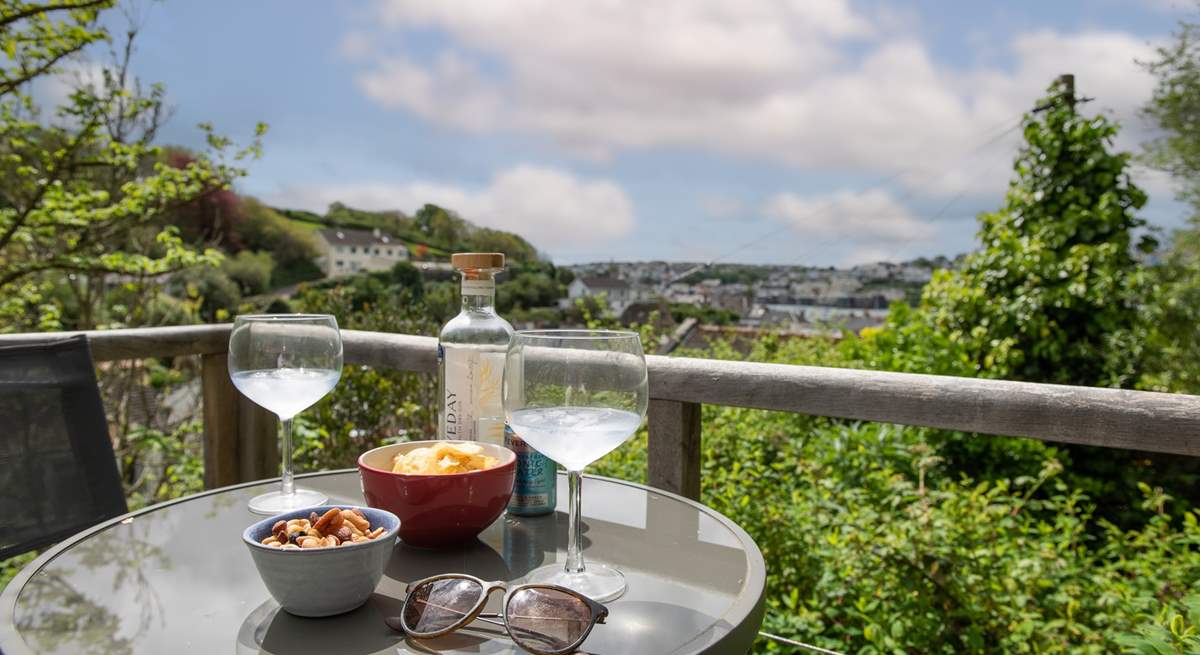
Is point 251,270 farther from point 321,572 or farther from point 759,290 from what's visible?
point 321,572

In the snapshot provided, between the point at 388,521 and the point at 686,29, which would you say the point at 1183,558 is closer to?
the point at 388,521

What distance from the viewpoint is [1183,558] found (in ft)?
6.61

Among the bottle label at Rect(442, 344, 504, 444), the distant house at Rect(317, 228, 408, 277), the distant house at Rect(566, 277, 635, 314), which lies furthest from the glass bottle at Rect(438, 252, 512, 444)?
the distant house at Rect(317, 228, 408, 277)

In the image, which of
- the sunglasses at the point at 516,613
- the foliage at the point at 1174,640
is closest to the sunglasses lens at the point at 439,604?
the sunglasses at the point at 516,613

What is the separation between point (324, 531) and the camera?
0.73m

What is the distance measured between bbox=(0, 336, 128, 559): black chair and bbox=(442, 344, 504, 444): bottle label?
79 cm

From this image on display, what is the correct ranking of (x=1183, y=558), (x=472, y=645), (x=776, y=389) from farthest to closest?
(x=1183, y=558), (x=776, y=389), (x=472, y=645)

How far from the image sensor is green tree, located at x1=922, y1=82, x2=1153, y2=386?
382cm

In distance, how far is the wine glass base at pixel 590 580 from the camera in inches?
30.1

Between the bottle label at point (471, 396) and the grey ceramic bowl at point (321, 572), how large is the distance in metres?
0.31

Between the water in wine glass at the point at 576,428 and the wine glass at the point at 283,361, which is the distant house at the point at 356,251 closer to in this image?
the wine glass at the point at 283,361

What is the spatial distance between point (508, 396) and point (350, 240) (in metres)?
10.9

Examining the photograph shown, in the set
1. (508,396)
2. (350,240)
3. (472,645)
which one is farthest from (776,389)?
(350,240)

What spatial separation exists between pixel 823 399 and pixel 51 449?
4.75ft
